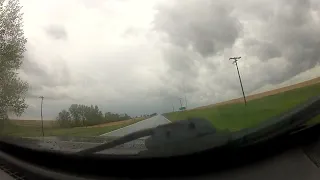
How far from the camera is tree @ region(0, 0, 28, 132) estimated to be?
112 inches

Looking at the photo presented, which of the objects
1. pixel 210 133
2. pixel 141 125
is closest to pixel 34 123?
pixel 141 125

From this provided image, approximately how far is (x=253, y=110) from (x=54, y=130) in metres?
1.64

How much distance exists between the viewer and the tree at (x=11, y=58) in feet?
9.34

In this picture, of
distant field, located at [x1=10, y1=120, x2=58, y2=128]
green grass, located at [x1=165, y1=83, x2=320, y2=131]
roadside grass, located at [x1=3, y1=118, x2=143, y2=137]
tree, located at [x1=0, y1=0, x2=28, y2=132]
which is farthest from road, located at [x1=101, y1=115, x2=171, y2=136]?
tree, located at [x1=0, y1=0, x2=28, y2=132]

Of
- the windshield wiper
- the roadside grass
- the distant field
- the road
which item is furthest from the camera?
the distant field

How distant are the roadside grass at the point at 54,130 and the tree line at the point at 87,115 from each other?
6cm

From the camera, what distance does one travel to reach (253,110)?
2.41m

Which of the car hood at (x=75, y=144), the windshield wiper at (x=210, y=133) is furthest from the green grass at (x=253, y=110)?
the car hood at (x=75, y=144)

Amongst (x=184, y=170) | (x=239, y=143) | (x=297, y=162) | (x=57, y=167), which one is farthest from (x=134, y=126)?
(x=297, y=162)

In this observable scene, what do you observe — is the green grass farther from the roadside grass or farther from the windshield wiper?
the roadside grass

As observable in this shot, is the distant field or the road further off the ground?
the distant field

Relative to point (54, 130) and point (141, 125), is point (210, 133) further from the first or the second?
point (54, 130)

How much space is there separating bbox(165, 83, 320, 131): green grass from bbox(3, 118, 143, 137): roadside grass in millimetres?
568

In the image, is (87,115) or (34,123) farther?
(34,123)
